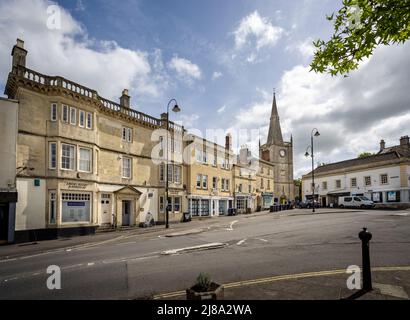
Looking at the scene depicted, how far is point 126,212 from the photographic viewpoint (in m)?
25.1

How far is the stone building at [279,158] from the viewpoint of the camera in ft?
221

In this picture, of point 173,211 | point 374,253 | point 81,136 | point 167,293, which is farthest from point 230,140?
point 167,293

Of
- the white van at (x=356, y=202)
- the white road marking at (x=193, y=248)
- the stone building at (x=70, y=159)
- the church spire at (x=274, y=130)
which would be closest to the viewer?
the white road marking at (x=193, y=248)

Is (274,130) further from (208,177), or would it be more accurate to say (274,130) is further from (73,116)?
(73,116)

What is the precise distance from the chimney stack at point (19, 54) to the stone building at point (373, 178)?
1779 inches

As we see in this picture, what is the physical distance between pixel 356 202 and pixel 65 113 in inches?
1621

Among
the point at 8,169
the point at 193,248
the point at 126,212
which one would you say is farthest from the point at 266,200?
the point at 8,169

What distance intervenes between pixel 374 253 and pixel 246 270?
4.97 meters

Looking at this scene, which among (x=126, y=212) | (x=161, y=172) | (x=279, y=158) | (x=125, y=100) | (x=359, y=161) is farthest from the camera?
(x=279, y=158)

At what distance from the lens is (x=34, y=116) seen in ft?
60.9

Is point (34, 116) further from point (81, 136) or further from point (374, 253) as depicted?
point (374, 253)

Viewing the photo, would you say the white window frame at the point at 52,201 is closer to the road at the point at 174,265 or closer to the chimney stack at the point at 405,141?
the road at the point at 174,265

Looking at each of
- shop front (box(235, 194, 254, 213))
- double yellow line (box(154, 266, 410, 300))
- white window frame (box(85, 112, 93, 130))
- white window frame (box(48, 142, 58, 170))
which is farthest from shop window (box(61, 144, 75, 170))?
shop front (box(235, 194, 254, 213))

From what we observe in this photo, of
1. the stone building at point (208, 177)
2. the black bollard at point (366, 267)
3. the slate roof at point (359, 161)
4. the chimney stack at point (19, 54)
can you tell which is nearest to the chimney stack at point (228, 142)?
the stone building at point (208, 177)
